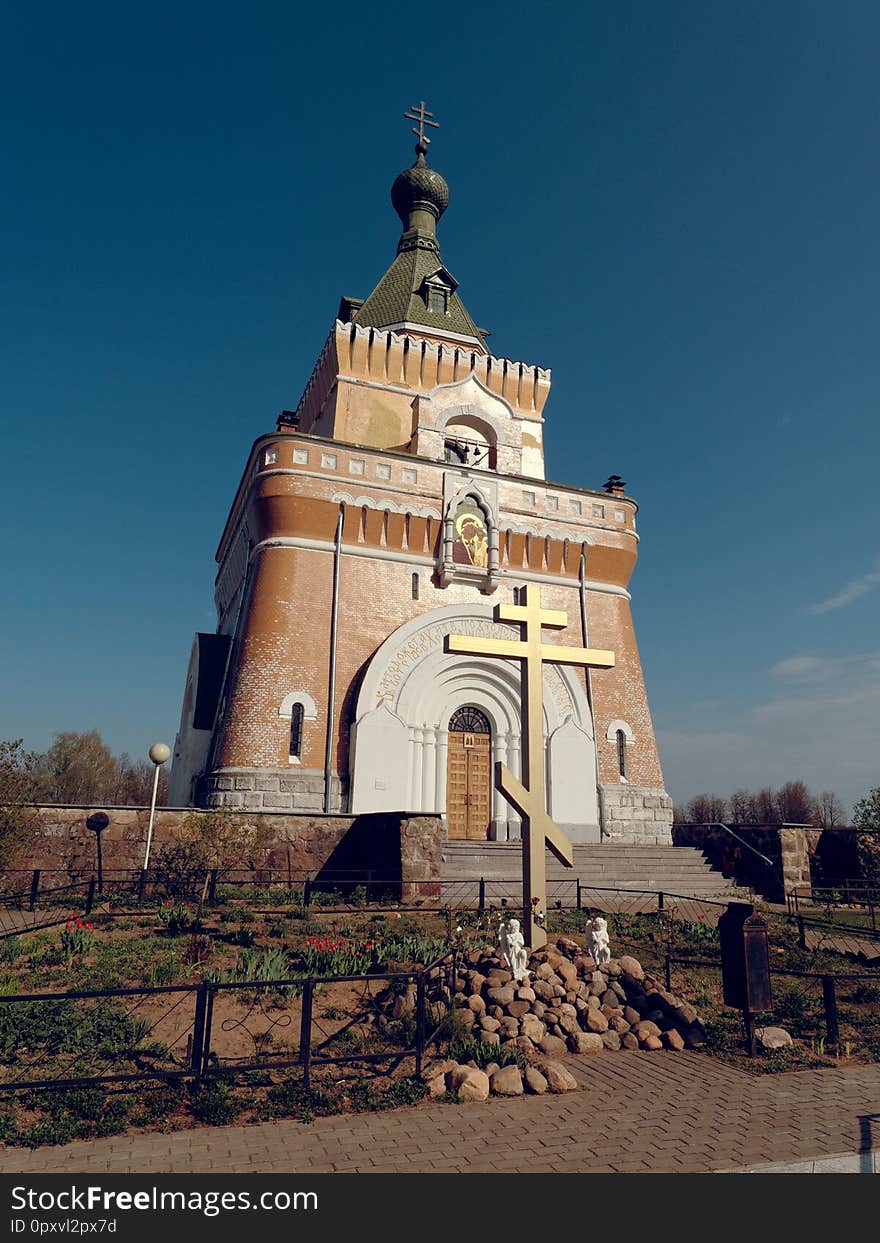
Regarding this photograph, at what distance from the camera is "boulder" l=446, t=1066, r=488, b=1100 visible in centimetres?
611

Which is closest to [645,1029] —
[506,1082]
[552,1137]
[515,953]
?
[515,953]

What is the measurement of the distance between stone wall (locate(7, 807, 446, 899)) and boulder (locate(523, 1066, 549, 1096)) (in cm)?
844

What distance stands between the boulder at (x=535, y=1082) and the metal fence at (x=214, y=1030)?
92 cm

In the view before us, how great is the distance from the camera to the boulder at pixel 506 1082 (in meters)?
6.28

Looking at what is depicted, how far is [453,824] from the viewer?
70.0 feet

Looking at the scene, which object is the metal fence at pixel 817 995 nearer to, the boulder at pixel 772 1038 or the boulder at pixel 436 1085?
the boulder at pixel 772 1038

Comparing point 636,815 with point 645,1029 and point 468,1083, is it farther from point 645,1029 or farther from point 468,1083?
point 468,1083

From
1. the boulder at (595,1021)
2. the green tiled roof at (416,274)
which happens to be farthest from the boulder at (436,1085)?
the green tiled roof at (416,274)

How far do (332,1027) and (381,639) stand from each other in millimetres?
14271

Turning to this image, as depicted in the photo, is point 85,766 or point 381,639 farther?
point 85,766

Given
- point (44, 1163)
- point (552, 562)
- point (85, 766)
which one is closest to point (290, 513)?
point (552, 562)

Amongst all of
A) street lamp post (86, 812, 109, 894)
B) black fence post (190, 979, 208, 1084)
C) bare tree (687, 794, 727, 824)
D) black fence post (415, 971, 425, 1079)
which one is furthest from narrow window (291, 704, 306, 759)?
bare tree (687, 794, 727, 824)

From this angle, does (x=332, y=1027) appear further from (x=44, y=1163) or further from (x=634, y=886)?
(x=634, y=886)

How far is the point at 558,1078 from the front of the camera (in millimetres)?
6461
